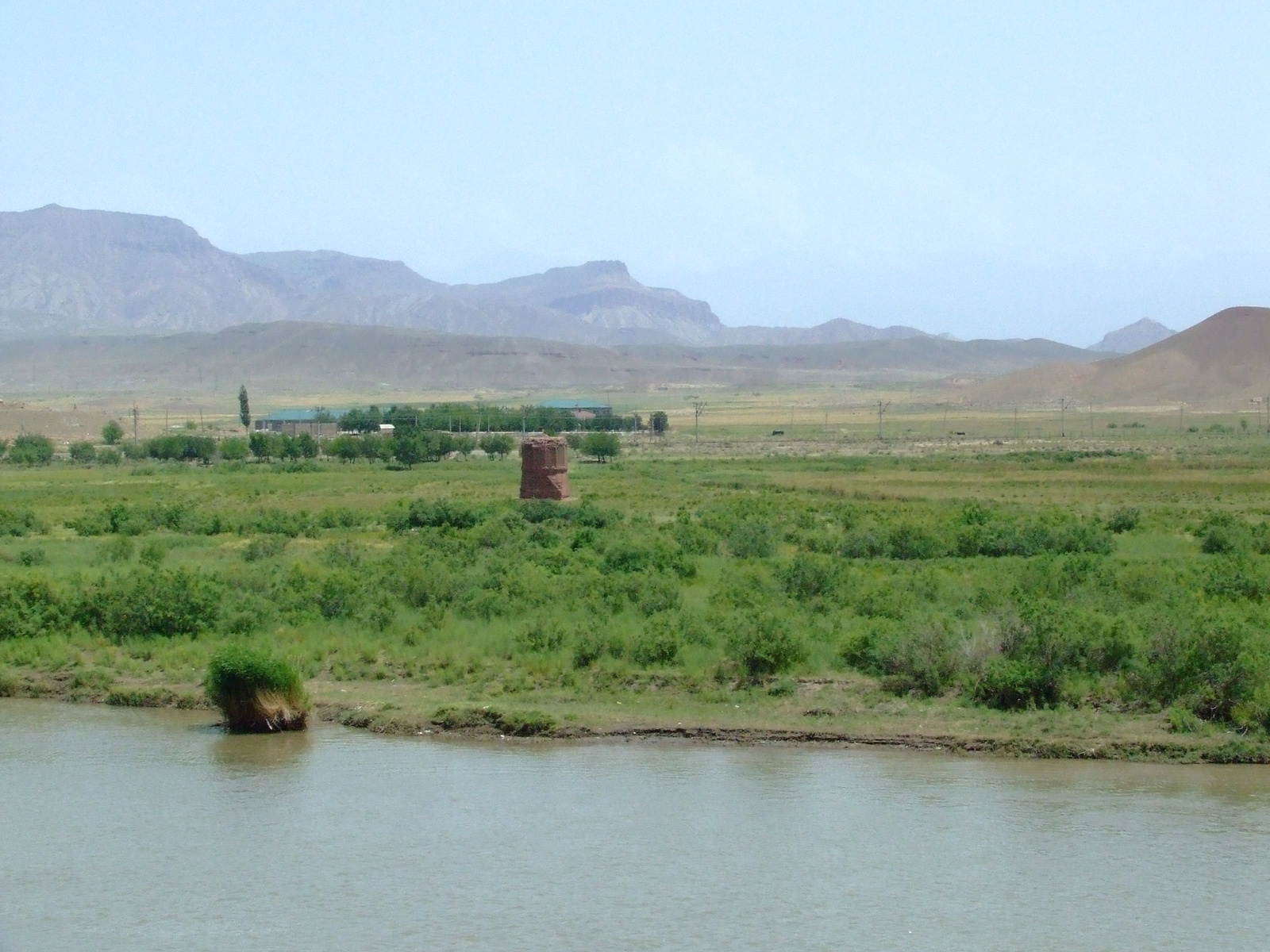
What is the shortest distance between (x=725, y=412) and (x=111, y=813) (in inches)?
5828

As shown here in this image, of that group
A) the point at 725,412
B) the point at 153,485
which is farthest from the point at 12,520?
the point at 725,412

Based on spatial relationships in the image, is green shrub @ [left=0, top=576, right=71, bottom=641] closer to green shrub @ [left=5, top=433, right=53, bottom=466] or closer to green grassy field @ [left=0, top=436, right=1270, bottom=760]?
green grassy field @ [left=0, top=436, right=1270, bottom=760]

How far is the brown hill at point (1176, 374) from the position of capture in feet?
560

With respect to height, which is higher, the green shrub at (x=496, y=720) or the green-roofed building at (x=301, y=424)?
the green-roofed building at (x=301, y=424)

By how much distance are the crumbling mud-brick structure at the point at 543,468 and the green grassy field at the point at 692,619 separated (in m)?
1.91

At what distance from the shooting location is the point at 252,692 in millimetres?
18375

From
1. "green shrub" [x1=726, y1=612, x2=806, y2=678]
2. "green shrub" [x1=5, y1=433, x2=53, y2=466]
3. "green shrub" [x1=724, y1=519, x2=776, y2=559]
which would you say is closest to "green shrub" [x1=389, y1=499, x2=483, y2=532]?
"green shrub" [x1=724, y1=519, x2=776, y2=559]

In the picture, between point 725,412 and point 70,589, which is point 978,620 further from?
point 725,412

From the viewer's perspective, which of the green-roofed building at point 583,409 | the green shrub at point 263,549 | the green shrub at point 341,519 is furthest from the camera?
the green-roofed building at point 583,409

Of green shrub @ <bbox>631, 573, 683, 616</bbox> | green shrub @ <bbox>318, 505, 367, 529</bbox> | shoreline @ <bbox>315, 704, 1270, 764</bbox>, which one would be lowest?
shoreline @ <bbox>315, 704, 1270, 764</bbox>

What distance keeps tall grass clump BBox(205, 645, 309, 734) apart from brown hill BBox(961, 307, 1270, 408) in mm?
158137

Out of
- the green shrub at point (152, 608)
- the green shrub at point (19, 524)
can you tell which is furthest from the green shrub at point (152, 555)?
the green shrub at point (19, 524)

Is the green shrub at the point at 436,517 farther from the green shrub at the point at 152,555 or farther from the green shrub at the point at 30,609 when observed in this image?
the green shrub at the point at 30,609

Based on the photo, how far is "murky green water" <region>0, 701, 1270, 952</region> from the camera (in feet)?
38.1
